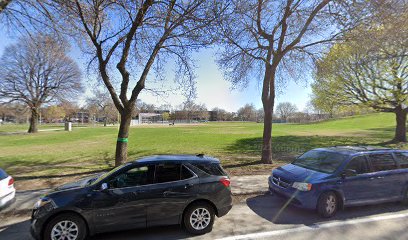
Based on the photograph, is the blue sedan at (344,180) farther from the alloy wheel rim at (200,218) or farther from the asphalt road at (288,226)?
the alloy wheel rim at (200,218)

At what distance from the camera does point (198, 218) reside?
4484mm

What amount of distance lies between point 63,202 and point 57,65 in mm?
39091

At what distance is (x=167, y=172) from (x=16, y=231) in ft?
10.6

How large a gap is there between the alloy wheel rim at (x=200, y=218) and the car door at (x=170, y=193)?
0.86ft

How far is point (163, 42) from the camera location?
973 centimetres

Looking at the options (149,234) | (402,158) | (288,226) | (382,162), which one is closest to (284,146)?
(402,158)

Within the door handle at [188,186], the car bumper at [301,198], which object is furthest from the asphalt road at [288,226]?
the door handle at [188,186]

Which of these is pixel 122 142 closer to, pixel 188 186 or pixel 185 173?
pixel 185 173

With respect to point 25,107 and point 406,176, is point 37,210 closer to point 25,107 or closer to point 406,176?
point 406,176

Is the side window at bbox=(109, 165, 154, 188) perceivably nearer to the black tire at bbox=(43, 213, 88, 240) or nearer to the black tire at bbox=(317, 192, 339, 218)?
the black tire at bbox=(43, 213, 88, 240)

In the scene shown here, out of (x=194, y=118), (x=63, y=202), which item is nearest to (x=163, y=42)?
(x=63, y=202)

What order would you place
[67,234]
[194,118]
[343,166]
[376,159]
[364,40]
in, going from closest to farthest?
[67,234], [343,166], [376,159], [364,40], [194,118]

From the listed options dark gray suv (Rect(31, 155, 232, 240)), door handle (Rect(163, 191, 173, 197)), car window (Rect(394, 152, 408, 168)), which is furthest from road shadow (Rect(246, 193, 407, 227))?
door handle (Rect(163, 191, 173, 197))

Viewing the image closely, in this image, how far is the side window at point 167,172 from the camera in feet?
14.7
